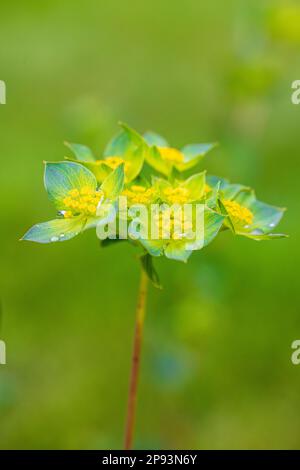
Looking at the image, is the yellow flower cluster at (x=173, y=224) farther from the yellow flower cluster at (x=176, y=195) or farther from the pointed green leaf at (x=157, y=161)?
the pointed green leaf at (x=157, y=161)

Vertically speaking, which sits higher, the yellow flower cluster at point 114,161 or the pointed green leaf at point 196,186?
the yellow flower cluster at point 114,161

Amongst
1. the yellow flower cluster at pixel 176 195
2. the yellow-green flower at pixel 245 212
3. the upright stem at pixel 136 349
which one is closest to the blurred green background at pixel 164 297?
the upright stem at pixel 136 349

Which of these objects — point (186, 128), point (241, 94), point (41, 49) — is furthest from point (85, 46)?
point (241, 94)

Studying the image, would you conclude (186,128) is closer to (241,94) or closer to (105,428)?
(241,94)

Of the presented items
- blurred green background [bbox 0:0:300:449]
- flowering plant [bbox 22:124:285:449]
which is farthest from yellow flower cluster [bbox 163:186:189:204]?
blurred green background [bbox 0:0:300:449]

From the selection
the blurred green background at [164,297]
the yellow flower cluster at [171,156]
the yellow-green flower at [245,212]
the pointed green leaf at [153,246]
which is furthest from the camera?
the blurred green background at [164,297]

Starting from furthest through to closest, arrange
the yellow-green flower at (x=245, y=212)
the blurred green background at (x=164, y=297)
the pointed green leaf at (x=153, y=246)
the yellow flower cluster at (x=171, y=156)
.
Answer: the blurred green background at (x=164, y=297) < the yellow flower cluster at (x=171, y=156) < the yellow-green flower at (x=245, y=212) < the pointed green leaf at (x=153, y=246)

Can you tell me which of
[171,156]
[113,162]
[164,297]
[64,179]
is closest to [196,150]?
[171,156]
